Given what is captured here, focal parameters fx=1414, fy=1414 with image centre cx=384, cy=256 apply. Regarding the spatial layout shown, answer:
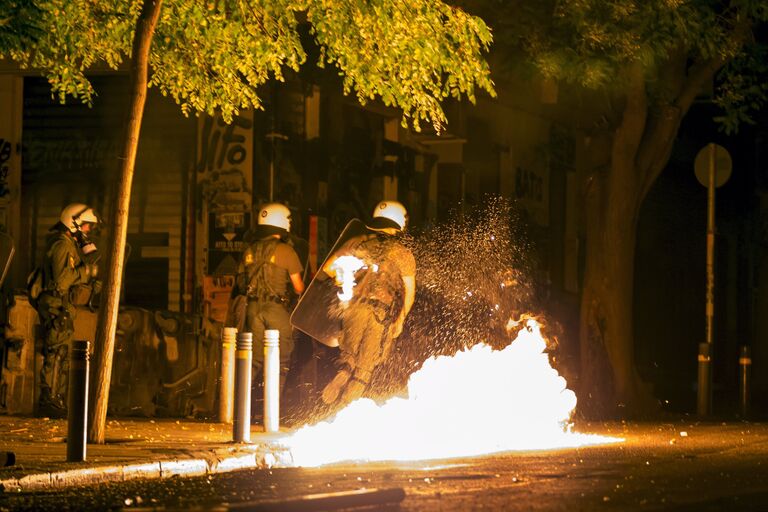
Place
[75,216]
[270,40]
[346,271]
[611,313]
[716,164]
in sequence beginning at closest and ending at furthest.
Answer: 1. [270,40]
2. [346,271]
3. [75,216]
4. [611,313]
5. [716,164]

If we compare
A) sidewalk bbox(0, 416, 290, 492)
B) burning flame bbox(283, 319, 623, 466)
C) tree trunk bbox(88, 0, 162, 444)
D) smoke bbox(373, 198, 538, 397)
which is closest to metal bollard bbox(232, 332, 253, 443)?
sidewalk bbox(0, 416, 290, 492)

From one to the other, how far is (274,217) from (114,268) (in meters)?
3.12

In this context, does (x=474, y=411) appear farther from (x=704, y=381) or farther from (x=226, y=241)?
(x=226, y=241)

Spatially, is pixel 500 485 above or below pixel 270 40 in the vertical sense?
below

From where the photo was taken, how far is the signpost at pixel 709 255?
19172mm

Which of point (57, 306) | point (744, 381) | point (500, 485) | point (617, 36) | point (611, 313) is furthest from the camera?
point (744, 381)

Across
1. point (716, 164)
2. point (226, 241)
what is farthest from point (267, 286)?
point (716, 164)

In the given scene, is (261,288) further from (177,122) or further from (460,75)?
(177,122)

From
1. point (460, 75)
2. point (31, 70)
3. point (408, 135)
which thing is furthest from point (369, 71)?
point (408, 135)

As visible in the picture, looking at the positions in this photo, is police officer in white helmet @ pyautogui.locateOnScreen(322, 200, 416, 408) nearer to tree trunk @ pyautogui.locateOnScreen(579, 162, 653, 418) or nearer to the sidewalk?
the sidewalk

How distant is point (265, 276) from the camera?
15.0 metres

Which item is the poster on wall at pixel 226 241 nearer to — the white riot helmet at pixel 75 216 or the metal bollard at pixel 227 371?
the white riot helmet at pixel 75 216

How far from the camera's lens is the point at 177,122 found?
20.0 meters

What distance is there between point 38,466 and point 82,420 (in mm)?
600
